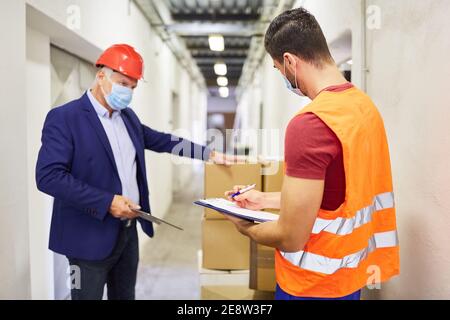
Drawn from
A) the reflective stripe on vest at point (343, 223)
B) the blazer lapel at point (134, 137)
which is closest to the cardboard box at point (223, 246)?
the blazer lapel at point (134, 137)

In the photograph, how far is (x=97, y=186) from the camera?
1621 millimetres

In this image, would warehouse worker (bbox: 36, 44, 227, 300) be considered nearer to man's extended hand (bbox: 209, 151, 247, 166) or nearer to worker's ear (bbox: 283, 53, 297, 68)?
man's extended hand (bbox: 209, 151, 247, 166)

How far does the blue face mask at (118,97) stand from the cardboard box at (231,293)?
3.17 ft

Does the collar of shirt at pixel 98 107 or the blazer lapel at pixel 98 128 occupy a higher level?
the collar of shirt at pixel 98 107

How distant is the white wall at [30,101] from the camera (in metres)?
1.54

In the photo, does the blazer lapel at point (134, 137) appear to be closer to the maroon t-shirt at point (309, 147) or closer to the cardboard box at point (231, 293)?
the cardboard box at point (231, 293)

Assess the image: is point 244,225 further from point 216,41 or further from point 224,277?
point 216,41

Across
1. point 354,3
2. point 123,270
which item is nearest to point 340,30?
point 354,3

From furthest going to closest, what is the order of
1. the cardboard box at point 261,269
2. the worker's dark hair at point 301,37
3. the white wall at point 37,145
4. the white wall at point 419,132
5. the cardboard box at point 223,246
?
the white wall at point 37,145 < the cardboard box at point 223,246 < the cardboard box at point 261,269 < the white wall at point 419,132 < the worker's dark hair at point 301,37

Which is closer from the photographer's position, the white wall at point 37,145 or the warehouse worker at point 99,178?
the warehouse worker at point 99,178

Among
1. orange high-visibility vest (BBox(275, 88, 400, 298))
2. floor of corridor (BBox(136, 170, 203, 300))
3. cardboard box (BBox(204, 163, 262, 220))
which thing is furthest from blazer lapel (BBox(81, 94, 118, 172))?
floor of corridor (BBox(136, 170, 203, 300))

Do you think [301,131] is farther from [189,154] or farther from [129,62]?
[189,154]

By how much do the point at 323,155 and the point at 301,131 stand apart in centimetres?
8

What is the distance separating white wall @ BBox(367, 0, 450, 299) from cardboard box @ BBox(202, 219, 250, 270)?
64cm
